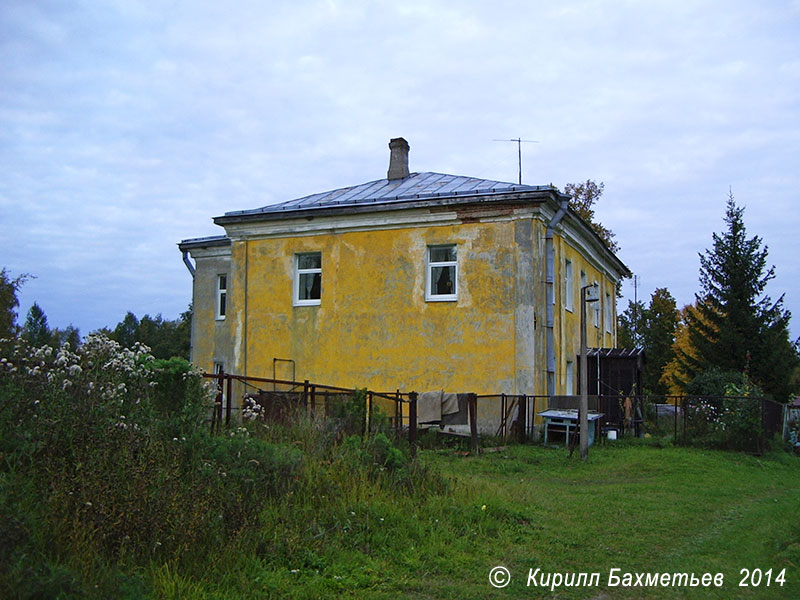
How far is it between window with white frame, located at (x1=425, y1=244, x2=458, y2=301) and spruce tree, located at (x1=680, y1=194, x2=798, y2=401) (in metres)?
16.6

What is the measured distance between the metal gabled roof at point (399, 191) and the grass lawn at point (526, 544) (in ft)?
32.2

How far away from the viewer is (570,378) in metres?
22.2

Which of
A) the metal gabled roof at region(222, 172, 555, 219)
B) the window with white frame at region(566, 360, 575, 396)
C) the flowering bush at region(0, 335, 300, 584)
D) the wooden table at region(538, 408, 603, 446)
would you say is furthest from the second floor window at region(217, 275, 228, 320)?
the flowering bush at region(0, 335, 300, 584)

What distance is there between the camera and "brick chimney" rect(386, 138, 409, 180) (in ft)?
80.9

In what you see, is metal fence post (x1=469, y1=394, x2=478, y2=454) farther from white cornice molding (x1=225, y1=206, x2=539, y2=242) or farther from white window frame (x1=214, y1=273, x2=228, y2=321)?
white window frame (x1=214, y1=273, x2=228, y2=321)

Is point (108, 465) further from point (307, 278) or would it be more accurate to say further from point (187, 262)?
point (187, 262)

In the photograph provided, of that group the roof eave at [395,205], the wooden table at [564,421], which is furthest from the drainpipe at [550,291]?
the wooden table at [564,421]

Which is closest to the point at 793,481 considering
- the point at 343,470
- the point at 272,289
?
the point at 343,470

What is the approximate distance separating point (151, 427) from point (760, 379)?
31.4 m

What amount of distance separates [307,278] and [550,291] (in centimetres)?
743

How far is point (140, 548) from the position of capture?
17.0 ft

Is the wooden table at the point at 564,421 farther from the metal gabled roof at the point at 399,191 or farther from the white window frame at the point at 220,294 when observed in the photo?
the white window frame at the point at 220,294

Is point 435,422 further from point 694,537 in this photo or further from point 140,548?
point 140,548

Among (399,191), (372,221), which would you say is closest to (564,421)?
(372,221)
